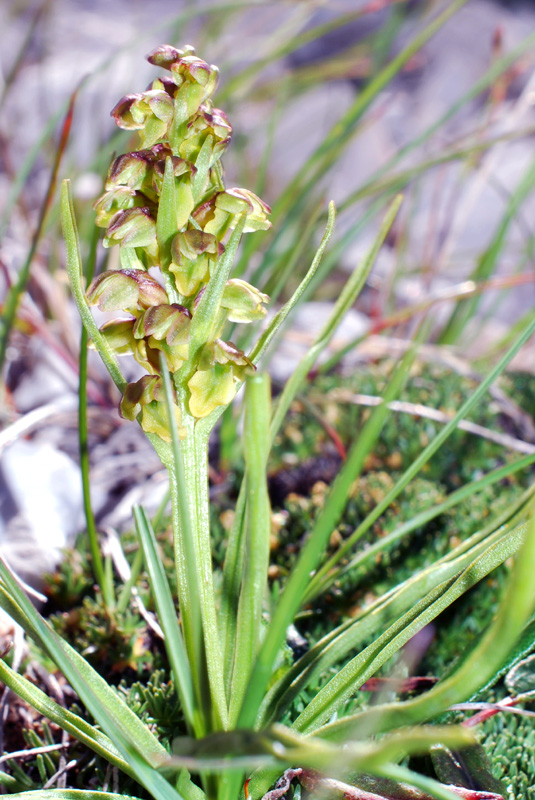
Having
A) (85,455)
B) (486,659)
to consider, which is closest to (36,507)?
(85,455)

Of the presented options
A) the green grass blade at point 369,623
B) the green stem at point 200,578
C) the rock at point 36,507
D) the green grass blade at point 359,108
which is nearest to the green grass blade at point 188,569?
the green stem at point 200,578

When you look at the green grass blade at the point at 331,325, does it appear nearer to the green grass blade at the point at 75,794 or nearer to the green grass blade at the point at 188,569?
the green grass blade at the point at 188,569

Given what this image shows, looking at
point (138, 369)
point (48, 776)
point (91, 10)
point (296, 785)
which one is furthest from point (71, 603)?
point (91, 10)

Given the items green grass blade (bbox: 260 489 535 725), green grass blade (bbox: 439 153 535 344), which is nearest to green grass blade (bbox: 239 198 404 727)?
green grass blade (bbox: 260 489 535 725)

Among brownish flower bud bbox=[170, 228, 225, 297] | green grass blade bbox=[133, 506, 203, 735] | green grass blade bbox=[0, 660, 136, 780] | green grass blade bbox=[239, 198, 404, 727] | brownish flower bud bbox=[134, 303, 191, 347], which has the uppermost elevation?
brownish flower bud bbox=[170, 228, 225, 297]

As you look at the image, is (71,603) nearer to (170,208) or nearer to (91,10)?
(170,208)

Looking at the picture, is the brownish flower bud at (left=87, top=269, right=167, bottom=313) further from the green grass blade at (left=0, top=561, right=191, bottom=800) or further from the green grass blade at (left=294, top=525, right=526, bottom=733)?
the green grass blade at (left=294, top=525, right=526, bottom=733)
